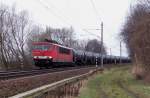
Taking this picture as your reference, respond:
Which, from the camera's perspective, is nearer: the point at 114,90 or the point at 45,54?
the point at 114,90

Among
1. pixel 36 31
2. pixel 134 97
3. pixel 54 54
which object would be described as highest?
pixel 36 31

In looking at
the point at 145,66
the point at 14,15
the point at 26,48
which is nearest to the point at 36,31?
the point at 26,48

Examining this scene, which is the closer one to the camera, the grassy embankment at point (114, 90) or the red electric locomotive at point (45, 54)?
the grassy embankment at point (114, 90)

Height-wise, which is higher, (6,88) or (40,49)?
(40,49)

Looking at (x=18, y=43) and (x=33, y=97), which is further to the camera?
(x=18, y=43)

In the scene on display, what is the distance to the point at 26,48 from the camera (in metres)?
84.4

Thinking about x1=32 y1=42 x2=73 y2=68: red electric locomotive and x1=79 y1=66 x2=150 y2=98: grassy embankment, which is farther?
x1=32 y1=42 x2=73 y2=68: red electric locomotive

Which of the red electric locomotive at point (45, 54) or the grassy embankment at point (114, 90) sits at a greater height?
the red electric locomotive at point (45, 54)

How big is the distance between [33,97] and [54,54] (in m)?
30.6

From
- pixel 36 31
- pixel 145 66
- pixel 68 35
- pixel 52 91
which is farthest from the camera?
pixel 68 35

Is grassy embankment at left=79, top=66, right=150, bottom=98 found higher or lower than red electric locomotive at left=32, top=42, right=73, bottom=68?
lower

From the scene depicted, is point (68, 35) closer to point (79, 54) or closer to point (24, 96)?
point (79, 54)

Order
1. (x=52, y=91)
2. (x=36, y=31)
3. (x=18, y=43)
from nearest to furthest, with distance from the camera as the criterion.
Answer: (x=52, y=91), (x=18, y=43), (x=36, y=31)

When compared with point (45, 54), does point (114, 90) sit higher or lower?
lower
